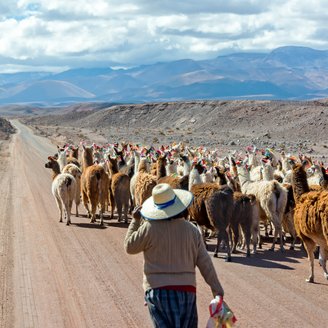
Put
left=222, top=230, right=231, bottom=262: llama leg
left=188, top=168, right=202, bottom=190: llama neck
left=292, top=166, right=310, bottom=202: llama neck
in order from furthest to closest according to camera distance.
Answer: left=188, top=168, right=202, bottom=190: llama neck < left=222, top=230, right=231, bottom=262: llama leg < left=292, top=166, right=310, bottom=202: llama neck

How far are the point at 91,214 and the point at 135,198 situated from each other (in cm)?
140

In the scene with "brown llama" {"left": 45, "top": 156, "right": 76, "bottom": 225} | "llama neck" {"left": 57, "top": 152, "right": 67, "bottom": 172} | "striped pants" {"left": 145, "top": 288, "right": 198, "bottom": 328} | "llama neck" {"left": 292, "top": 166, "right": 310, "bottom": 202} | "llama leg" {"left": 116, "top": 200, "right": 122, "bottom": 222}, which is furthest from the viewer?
"llama neck" {"left": 57, "top": 152, "right": 67, "bottom": 172}

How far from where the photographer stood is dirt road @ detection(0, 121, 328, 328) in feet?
26.5

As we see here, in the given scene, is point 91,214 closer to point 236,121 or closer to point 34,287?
point 34,287

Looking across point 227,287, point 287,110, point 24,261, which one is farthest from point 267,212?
point 287,110

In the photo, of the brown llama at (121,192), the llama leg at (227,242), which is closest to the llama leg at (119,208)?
the brown llama at (121,192)

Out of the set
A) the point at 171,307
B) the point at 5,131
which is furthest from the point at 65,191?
the point at 5,131

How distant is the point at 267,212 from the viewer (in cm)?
1243

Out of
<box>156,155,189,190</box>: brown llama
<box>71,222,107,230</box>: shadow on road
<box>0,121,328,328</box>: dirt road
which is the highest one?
<box>156,155,189,190</box>: brown llama

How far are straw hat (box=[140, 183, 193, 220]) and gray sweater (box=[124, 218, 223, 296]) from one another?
0.07 m

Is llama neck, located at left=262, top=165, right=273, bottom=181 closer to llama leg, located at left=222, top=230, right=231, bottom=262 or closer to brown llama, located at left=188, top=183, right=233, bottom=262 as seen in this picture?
brown llama, located at left=188, top=183, right=233, bottom=262

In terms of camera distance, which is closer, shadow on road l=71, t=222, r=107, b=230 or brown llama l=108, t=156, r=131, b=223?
shadow on road l=71, t=222, r=107, b=230

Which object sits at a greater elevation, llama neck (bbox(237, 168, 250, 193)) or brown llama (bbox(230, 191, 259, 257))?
llama neck (bbox(237, 168, 250, 193))

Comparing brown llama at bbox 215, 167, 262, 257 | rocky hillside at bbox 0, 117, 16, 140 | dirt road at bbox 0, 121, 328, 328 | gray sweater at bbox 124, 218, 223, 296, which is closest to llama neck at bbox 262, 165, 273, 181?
brown llama at bbox 215, 167, 262, 257
